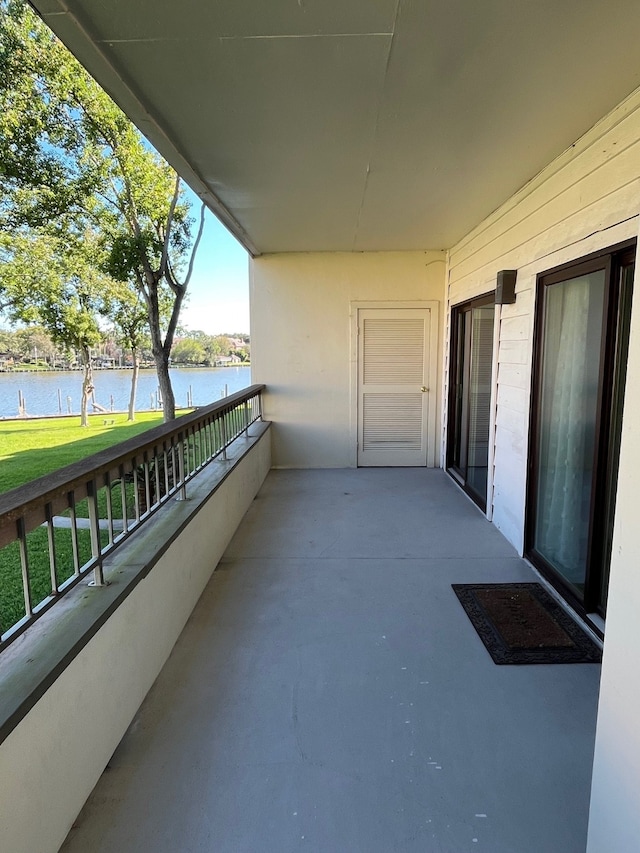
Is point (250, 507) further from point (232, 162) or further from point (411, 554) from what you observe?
point (232, 162)

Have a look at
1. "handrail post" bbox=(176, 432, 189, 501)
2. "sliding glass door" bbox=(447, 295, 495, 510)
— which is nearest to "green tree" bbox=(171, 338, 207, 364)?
"sliding glass door" bbox=(447, 295, 495, 510)

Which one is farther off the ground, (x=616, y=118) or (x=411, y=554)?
(x=616, y=118)

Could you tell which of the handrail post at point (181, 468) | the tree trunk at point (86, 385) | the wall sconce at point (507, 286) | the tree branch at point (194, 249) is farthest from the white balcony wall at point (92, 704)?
the tree trunk at point (86, 385)

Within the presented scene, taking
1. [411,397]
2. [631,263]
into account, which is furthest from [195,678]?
[411,397]

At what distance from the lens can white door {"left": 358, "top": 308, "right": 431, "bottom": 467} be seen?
5.68 metres

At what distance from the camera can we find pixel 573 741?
5.75 feet

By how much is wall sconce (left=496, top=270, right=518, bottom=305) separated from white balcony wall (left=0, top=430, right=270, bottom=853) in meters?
2.61

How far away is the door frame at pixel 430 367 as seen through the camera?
18.5 feet

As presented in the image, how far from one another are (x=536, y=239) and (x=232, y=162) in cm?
199

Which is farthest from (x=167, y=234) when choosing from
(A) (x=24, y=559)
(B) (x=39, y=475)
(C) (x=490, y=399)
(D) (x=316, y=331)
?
(A) (x=24, y=559)

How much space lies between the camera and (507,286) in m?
3.48

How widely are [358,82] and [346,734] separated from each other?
102 inches

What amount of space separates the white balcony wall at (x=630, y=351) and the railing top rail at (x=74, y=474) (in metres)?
1.45

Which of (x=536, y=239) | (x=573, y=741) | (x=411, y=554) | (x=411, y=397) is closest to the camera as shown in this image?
(x=573, y=741)
